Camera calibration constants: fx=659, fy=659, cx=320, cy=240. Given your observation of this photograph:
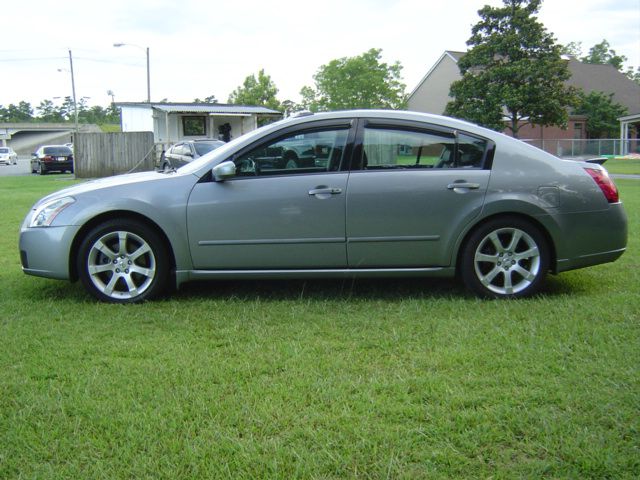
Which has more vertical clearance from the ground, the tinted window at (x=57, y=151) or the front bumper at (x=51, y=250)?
the tinted window at (x=57, y=151)

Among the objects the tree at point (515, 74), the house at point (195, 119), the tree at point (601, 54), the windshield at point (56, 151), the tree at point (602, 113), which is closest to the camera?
the windshield at point (56, 151)

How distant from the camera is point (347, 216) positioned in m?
5.18

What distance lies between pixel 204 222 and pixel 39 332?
57.2 inches

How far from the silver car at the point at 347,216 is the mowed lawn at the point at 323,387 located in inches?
11.5

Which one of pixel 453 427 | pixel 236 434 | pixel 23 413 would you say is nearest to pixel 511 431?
pixel 453 427

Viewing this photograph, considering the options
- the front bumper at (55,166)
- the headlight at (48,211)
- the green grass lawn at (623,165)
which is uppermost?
the front bumper at (55,166)

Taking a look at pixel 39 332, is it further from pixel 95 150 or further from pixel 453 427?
pixel 95 150

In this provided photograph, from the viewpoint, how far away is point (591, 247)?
5.32m

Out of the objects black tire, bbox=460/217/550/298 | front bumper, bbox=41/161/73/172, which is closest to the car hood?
black tire, bbox=460/217/550/298

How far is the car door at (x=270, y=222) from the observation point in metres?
5.19

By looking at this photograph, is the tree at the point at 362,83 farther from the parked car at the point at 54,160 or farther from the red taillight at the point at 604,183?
the red taillight at the point at 604,183

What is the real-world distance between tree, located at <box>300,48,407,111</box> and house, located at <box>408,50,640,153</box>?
488 centimetres

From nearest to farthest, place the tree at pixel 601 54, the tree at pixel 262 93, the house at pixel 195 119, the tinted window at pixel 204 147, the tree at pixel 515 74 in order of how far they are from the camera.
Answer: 1. the tinted window at pixel 204 147
2. the tree at pixel 515 74
3. the house at pixel 195 119
4. the tree at pixel 262 93
5. the tree at pixel 601 54

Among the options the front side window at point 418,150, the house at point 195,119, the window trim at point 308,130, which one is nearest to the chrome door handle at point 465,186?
the front side window at point 418,150
